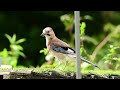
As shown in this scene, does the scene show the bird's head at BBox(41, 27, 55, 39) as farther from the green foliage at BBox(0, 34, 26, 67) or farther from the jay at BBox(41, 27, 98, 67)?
the green foliage at BBox(0, 34, 26, 67)

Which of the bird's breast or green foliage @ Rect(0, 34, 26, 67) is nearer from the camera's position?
the bird's breast

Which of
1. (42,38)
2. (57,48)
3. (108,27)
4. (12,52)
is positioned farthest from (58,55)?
(108,27)

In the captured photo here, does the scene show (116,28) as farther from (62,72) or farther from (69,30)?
(62,72)

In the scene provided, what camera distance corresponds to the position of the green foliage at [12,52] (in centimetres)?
184

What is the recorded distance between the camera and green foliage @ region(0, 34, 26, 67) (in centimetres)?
184

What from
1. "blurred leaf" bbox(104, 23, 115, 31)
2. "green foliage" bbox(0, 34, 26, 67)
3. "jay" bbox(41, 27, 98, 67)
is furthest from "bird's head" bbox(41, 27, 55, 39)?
"blurred leaf" bbox(104, 23, 115, 31)

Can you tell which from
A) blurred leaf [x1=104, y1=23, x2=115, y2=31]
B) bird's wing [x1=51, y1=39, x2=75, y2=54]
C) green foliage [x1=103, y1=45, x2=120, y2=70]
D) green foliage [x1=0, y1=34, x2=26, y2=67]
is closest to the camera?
bird's wing [x1=51, y1=39, x2=75, y2=54]

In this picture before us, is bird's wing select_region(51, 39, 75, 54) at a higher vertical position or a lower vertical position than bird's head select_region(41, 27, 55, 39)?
lower

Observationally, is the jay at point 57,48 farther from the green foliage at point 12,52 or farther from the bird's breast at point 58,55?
the green foliage at point 12,52

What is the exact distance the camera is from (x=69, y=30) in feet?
6.47

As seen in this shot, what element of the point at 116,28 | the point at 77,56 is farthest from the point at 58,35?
the point at 116,28

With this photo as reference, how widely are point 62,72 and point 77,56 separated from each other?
0.23ft

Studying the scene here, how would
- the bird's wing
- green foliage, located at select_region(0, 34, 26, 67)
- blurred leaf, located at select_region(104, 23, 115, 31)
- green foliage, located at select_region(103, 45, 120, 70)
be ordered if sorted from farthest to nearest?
blurred leaf, located at select_region(104, 23, 115, 31) < green foliage, located at select_region(0, 34, 26, 67) < green foliage, located at select_region(103, 45, 120, 70) < the bird's wing
